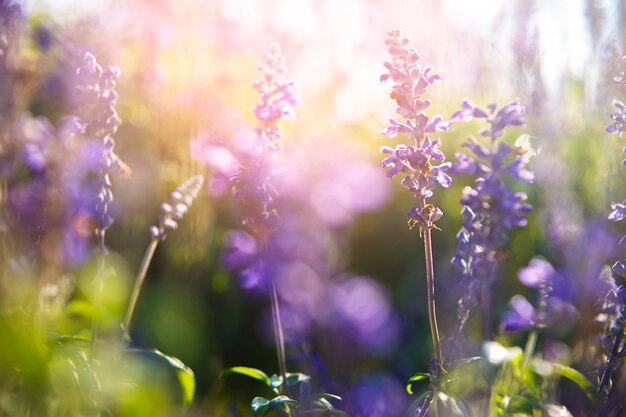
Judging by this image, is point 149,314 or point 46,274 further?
point 149,314

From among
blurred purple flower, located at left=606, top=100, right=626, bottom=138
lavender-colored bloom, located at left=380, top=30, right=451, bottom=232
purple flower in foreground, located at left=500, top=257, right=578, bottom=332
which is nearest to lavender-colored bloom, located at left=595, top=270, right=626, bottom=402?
purple flower in foreground, located at left=500, top=257, right=578, bottom=332

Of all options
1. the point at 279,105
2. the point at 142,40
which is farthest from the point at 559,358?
the point at 142,40

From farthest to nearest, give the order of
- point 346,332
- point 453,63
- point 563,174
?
1. point 453,63
2. point 563,174
3. point 346,332

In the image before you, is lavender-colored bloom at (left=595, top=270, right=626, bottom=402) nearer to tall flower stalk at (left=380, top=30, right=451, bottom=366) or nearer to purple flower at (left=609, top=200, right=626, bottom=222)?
purple flower at (left=609, top=200, right=626, bottom=222)

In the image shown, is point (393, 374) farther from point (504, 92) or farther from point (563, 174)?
point (504, 92)

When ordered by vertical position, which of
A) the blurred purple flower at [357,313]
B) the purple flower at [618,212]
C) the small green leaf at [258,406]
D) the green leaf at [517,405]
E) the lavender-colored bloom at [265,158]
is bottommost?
the green leaf at [517,405]

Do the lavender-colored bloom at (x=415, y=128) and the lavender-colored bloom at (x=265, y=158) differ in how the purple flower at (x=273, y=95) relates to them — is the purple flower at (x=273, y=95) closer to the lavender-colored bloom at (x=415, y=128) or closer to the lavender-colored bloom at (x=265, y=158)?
the lavender-colored bloom at (x=265, y=158)

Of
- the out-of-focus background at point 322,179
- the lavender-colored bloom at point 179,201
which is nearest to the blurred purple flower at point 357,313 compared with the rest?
the out-of-focus background at point 322,179
